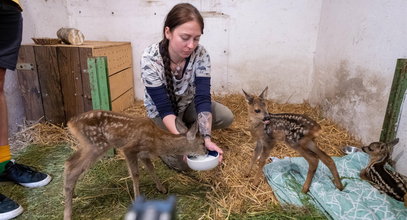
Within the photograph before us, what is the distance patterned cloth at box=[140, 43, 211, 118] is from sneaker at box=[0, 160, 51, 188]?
56.4 inches

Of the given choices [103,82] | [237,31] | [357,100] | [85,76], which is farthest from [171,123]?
[237,31]

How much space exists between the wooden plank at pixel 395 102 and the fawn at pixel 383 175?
0.18 m

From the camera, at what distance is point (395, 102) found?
10.7 feet

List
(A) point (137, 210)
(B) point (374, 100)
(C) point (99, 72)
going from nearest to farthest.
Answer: (A) point (137, 210)
(C) point (99, 72)
(B) point (374, 100)

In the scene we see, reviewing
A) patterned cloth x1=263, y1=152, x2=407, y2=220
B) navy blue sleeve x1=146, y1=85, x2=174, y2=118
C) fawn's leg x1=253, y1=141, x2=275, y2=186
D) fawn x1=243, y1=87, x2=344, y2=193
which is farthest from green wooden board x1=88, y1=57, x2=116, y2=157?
patterned cloth x1=263, y1=152, x2=407, y2=220

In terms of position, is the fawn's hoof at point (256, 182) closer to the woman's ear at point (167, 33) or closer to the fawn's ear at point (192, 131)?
the fawn's ear at point (192, 131)

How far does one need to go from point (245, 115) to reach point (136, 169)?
2952 millimetres

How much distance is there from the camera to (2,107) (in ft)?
9.50

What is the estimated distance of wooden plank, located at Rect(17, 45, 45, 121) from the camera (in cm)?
424

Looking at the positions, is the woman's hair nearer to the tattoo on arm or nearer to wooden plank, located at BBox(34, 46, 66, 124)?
the tattoo on arm

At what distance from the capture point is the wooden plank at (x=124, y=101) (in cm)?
505

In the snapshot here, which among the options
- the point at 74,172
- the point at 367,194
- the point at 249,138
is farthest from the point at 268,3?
the point at 74,172

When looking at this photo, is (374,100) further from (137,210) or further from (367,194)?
(137,210)

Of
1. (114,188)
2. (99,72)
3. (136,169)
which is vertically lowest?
(114,188)
